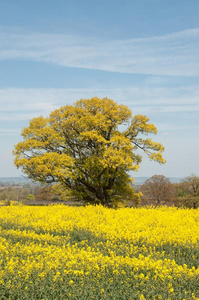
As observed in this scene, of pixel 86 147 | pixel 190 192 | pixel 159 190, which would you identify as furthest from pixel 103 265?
pixel 190 192

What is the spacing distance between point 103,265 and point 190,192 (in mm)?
37142

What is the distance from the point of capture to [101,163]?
2084cm

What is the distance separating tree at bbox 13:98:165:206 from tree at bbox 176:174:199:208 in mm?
12201

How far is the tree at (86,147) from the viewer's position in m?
20.7

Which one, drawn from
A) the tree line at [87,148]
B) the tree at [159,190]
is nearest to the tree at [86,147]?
the tree line at [87,148]

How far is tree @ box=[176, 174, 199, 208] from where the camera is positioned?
109 ft

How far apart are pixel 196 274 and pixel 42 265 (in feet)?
10.9

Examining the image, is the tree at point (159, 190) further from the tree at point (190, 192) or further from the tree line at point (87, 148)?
the tree line at point (87, 148)

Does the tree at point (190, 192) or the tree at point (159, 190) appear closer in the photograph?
the tree at point (190, 192)

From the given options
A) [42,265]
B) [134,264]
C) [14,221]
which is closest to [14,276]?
[42,265]

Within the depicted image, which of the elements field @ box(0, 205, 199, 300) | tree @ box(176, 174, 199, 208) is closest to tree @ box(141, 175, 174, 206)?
tree @ box(176, 174, 199, 208)

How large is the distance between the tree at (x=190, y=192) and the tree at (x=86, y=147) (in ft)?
40.0

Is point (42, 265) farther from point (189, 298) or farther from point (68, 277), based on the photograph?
point (189, 298)

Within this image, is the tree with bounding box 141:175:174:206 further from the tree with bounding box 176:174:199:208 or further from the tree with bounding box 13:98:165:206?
the tree with bounding box 13:98:165:206
